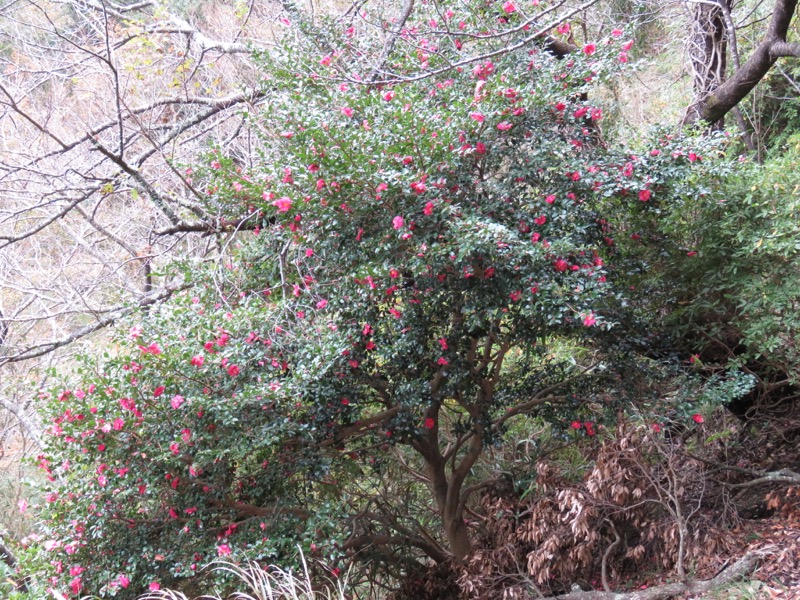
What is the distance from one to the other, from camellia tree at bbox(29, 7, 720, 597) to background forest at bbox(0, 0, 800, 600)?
0.06 feet

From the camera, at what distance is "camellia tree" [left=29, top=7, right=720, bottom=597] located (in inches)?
133

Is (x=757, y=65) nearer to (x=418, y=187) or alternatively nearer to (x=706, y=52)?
(x=706, y=52)

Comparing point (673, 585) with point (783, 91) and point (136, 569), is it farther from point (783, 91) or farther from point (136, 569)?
point (783, 91)

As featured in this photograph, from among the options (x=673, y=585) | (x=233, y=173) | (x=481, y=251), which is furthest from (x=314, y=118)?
(x=673, y=585)

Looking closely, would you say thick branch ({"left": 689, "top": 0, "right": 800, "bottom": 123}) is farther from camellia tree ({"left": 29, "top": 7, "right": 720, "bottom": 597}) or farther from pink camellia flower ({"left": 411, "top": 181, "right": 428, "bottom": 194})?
pink camellia flower ({"left": 411, "top": 181, "right": 428, "bottom": 194})

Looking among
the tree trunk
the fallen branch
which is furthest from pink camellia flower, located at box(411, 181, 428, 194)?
the tree trunk

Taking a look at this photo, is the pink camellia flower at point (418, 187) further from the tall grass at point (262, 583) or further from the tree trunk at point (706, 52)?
the tree trunk at point (706, 52)

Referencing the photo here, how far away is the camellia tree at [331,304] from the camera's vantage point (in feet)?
11.1

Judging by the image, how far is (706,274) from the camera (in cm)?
389

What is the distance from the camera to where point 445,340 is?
3859 mm

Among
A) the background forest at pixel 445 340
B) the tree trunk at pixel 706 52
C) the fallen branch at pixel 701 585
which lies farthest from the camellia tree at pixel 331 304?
the tree trunk at pixel 706 52

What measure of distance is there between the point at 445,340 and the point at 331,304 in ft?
2.16

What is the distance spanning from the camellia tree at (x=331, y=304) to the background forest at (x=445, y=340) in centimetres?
2

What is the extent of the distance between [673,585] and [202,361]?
2.67 metres
